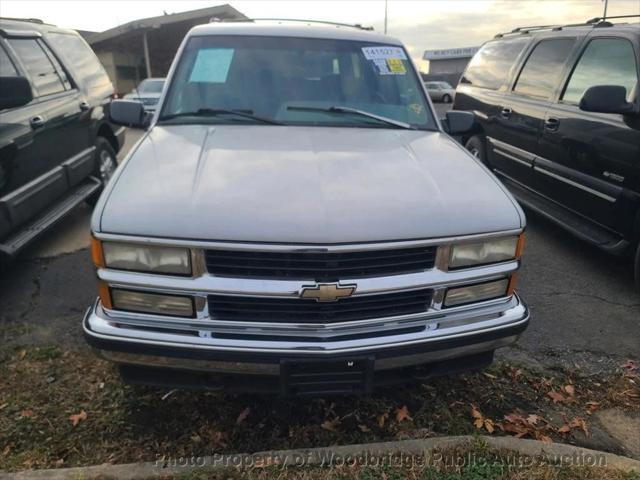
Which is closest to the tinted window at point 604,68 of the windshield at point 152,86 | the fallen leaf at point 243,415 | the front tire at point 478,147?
the front tire at point 478,147

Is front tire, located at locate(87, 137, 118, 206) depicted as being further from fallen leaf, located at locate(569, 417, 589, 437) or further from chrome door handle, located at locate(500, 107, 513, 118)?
fallen leaf, located at locate(569, 417, 589, 437)

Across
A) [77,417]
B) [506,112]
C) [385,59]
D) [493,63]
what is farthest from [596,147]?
[77,417]

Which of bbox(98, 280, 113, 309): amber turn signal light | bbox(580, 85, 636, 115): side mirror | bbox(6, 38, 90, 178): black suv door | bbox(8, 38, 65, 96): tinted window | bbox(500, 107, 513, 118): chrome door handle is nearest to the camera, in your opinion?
bbox(98, 280, 113, 309): amber turn signal light

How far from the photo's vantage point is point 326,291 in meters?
2.11

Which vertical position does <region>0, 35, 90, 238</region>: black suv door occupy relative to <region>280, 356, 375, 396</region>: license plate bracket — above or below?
above

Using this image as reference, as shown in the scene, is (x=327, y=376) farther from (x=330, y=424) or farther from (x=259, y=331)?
(x=330, y=424)

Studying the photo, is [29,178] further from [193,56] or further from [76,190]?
[193,56]

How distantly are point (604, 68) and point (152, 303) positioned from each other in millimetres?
4291

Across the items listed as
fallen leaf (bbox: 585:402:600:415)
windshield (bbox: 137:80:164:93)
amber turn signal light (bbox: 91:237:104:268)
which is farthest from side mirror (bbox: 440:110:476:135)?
windshield (bbox: 137:80:164:93)

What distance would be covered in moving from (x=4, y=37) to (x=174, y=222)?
362cm

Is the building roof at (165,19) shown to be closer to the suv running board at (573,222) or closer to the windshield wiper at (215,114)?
the suv running board at (573,222)

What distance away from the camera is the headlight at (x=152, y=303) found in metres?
2.15

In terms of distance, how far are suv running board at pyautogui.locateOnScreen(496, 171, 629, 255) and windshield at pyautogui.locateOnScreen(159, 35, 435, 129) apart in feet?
6.27

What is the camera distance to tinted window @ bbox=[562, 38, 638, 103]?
4.17 metres
